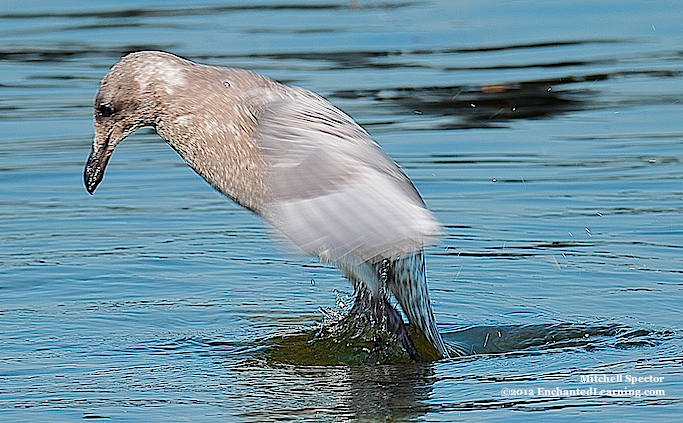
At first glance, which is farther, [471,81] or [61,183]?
[471,81]

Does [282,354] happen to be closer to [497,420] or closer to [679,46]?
[497,420]

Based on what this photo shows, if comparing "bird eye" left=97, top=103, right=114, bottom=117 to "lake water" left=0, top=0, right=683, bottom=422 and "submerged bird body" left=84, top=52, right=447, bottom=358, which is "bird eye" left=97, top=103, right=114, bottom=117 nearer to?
"submerged bird body" left=84, top=52, right=447, bottom=358

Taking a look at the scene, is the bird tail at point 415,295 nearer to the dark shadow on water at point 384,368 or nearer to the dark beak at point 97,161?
the dark shadow on water at point 384,368

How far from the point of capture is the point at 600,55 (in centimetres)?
1250

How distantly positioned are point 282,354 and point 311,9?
9.19 metres

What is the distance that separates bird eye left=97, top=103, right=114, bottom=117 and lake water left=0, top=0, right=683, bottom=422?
953 mm

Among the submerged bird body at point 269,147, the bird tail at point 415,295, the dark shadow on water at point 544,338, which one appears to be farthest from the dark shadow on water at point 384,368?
the submerged bird body at point 269,147

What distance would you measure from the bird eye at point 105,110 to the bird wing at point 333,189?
722mm

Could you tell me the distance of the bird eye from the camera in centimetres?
637

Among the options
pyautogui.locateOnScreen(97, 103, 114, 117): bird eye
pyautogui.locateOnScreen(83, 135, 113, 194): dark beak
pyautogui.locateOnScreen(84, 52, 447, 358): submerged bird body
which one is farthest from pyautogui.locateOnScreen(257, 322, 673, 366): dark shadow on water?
pyautogui.locateOnScreen(97, 103, 114, 117): bird eye

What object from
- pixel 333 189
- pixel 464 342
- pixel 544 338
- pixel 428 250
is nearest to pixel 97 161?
pixel 333 189

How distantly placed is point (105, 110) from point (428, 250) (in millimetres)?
2431

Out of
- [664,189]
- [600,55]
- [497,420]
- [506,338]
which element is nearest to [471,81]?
[600,55]

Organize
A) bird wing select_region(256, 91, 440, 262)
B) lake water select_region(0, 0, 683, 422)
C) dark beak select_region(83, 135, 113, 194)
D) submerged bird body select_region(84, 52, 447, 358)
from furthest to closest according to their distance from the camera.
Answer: dark beak select_region(83, 135, 113, 194)
lake water select_region(0, 0, 683, 422)
submerged bird body select_region(84, 52, 447, 358)
bird wing select_region(256, 91, 440, 262)
